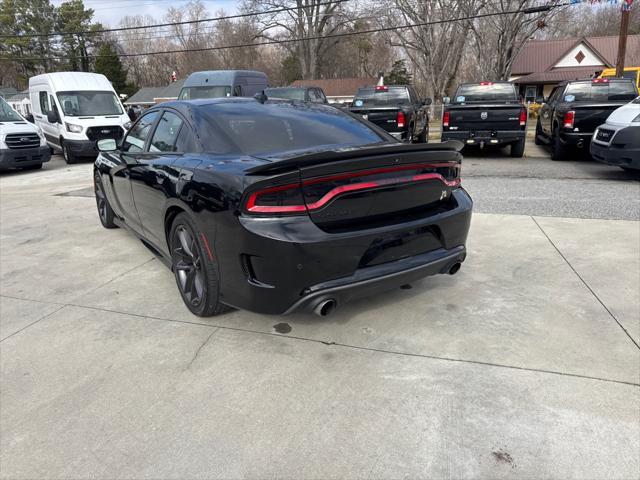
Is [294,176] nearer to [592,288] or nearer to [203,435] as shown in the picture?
[203,435]

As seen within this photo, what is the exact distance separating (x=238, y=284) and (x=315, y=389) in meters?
0.78

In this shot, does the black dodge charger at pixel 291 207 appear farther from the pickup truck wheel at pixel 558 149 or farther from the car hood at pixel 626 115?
the pickup truck wheel at pixel 558 149

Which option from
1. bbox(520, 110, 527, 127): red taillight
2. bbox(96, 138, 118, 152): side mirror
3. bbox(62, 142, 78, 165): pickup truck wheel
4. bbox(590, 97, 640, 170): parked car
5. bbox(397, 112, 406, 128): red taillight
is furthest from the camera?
bbox(62, 142, 78, 165): pickup truck wheel

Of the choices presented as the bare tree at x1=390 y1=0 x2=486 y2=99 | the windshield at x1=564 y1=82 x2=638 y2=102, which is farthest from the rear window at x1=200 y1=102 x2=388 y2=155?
the bare tree at x1=390 y1=0 x2=486 y2=99

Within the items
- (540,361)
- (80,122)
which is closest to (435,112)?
(80,122)

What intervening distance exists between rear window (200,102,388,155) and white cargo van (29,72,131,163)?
1151cm

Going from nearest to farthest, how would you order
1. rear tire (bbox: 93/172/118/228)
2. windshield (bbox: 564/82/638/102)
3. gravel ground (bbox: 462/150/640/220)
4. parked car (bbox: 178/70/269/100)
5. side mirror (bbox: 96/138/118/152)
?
1. side mirror (bbox: 96/138/118/152)
2. rear tire (bbox: 93/172/118/228)
3. gravel ground (bbox: 462/150/640/220)
4. windshield (bbox: 564/82/638/102)
5. parked car (bbox: 178/70/269/100)

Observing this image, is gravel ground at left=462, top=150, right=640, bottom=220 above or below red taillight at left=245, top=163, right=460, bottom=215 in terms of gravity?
below

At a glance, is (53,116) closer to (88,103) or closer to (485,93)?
(88,103)

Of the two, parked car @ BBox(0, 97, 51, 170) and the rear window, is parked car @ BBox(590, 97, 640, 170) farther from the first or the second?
parked car @ BBox(0, 97, 51, 170)

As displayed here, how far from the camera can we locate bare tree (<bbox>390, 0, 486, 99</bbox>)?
28.0 m

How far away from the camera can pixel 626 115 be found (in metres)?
7.92

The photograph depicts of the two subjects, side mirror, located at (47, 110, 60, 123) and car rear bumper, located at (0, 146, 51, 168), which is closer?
car rear bumper, located at (0, 146, 51, 168)

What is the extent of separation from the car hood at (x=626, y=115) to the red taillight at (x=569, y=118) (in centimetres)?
156
